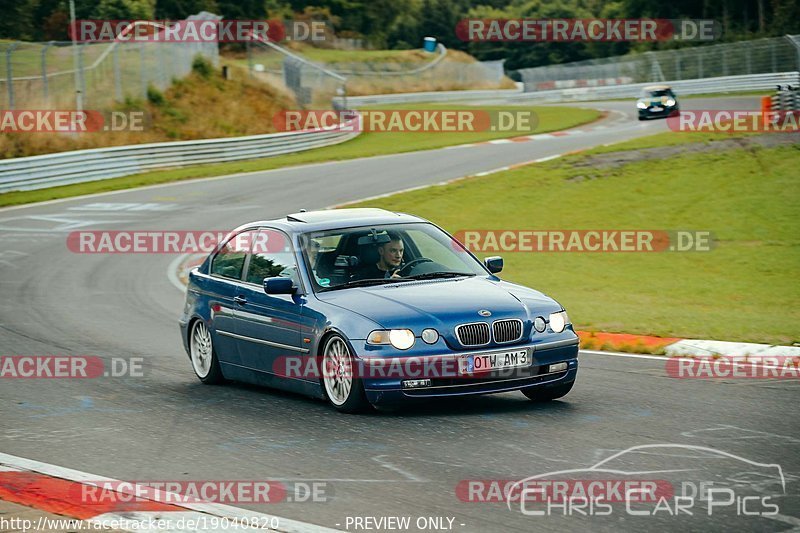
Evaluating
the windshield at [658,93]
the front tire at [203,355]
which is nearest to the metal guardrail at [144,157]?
the windshield at [658,93]

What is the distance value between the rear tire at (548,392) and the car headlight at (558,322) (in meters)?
0.41

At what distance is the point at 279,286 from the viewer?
8898mm

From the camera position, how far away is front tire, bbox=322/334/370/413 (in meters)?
8.20

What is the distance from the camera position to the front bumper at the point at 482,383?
805 centimetres

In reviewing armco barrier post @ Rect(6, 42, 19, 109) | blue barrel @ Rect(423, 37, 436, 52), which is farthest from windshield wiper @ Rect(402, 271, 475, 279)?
blue barrel @ Rect(423, 37, 436, 52)

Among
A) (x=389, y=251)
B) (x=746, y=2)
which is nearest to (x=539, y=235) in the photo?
(x=389, y=251)

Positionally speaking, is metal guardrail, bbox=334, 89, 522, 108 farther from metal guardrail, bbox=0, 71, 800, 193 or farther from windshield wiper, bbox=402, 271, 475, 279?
windshield wiper, bbox=402, 271, 475, 279

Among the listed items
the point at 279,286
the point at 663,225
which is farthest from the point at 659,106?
the point at 279,286

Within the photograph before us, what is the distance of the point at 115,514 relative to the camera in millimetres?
5824

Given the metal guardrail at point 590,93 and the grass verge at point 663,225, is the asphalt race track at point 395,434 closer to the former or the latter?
the grass verge at point 663,225

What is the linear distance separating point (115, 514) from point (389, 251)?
4.02m

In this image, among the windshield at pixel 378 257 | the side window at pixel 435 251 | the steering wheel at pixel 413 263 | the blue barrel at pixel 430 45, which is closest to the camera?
the windshield at pixel 378 257

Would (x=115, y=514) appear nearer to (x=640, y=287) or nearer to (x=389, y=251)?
(x=389, y=251)

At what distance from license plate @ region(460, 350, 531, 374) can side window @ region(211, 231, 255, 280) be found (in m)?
2.74
